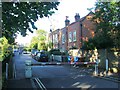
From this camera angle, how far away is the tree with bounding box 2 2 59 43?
38.3 feet

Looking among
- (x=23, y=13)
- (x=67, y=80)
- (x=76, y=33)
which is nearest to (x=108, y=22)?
(x=67, y=80)

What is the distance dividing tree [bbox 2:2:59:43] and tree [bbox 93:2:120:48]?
45.8ft

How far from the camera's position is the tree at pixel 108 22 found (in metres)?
25.4

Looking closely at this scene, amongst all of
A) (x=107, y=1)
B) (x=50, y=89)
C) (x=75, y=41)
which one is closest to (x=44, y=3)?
(x=50, y=89)

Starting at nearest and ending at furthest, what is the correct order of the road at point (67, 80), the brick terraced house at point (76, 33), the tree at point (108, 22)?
the road at point (67, 80), the tree at point (108, 22), the brick terraced house at point (76, 33)

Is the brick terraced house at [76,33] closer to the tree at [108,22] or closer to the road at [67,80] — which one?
the tree at [108,22]

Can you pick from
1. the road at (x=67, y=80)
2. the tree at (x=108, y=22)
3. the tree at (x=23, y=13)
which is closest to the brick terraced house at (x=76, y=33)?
the tree at (x=108, y=22)

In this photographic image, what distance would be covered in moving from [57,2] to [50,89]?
4.96 metres

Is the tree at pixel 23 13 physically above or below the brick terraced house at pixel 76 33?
below

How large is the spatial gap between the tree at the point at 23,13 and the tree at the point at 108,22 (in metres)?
14.0

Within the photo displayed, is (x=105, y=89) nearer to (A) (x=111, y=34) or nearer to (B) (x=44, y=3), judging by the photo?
(B) (x=44, y=3)

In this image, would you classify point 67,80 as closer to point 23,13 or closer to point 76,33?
point 23,13

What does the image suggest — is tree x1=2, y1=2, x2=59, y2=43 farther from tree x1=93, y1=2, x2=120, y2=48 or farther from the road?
tree x1=93, y1=2, x2=120, y2=48

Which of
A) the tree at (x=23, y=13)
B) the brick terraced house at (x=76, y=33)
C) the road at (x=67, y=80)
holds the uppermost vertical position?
the brick terraced house at (x=76, y=33)
